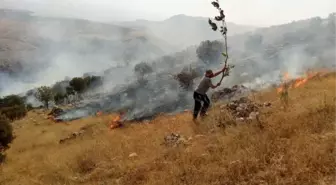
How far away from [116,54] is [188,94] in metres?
92.5

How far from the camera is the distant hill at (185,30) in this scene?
131 metres

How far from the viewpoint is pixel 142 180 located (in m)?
6.77

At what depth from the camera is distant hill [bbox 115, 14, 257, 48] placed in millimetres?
131337

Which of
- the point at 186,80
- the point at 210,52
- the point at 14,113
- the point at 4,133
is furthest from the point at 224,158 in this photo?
the point at 210,52

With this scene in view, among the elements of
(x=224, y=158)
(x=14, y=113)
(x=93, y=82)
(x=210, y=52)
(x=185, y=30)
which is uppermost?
(x=185, y=30)

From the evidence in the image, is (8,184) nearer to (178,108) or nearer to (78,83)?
(178,108)

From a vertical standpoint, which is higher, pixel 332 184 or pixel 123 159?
pixel 332 184

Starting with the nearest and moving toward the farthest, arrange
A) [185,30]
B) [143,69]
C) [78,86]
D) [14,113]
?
[14,113] < [143,69] < [78,86] < [185,30]

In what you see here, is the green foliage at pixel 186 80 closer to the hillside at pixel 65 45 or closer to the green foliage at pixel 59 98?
the green foliage at pixel 59 98

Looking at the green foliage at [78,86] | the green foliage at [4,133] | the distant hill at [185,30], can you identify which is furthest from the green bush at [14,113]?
the distant hill at [185,30]

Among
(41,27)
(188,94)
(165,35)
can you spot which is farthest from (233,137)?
(41,27)

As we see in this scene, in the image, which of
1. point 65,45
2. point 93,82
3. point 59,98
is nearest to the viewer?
point 59,98

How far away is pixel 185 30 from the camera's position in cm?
16038

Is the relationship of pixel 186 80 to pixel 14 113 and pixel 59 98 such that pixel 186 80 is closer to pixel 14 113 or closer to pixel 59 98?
pixel 14 113
